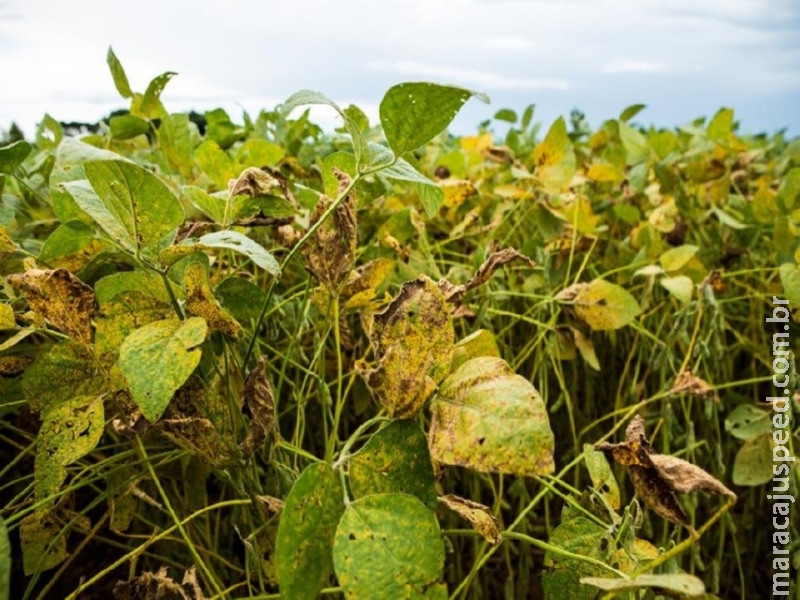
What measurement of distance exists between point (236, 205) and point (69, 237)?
0.40 ft

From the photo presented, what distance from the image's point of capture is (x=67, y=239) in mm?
542

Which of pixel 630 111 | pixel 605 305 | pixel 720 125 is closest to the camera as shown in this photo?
pixel 605 305

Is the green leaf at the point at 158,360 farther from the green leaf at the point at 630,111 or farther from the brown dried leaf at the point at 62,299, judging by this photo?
the green leaf at the point at 630,111

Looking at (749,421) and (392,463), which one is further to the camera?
(749,421)

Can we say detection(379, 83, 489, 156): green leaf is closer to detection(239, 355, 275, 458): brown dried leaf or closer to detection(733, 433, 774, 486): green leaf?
detection(239, 355, 275, 458): brown dried leaf

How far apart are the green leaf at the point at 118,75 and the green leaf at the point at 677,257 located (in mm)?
665

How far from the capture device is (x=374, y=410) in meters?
0.89

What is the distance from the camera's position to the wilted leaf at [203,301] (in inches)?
17.2

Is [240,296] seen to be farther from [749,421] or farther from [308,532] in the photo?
[749,421]

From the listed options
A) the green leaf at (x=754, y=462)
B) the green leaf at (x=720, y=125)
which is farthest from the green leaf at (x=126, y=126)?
the green leaf at (x=720, y=125)

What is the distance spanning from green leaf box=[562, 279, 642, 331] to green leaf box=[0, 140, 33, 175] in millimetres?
561

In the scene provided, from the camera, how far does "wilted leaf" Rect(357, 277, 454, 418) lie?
410 millimetres

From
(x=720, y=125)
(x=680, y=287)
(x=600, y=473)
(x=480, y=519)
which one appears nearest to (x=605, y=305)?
(x=680, y=287)

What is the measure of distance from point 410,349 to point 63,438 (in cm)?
23
